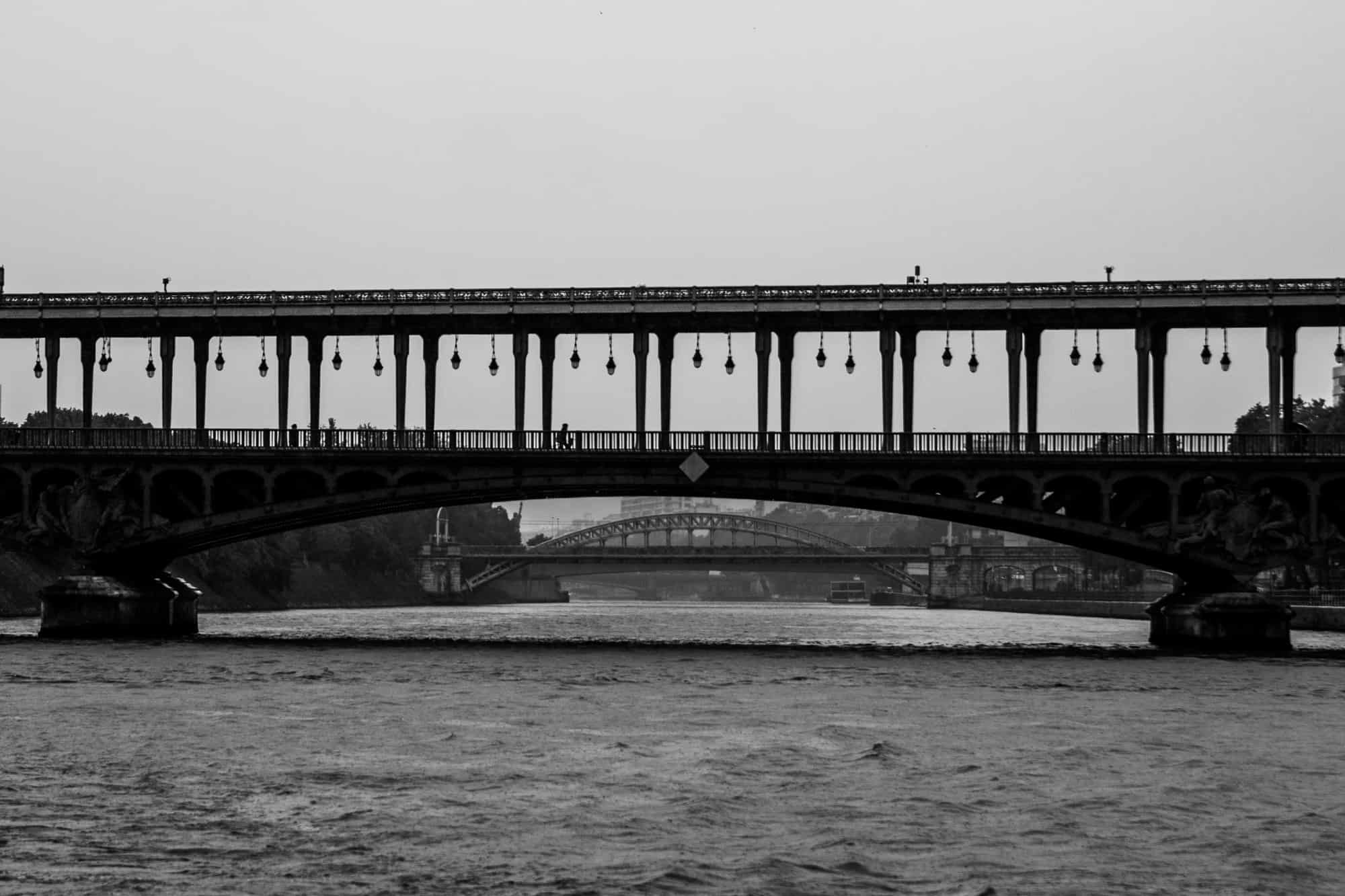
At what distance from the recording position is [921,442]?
80.5 meters

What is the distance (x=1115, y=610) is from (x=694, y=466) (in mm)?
84042

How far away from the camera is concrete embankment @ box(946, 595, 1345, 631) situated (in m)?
112

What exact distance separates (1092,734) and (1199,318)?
135 feet

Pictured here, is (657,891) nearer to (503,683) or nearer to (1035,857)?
(1035,857)

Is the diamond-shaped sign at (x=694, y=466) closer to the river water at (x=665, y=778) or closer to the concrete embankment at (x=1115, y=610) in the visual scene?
the river water at (x=665, y=778)

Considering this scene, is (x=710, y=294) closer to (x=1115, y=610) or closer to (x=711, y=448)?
(x=711, y=448)

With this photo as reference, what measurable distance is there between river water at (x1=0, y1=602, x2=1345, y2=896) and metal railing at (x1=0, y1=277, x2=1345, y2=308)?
17497mm

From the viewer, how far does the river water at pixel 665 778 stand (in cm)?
2691

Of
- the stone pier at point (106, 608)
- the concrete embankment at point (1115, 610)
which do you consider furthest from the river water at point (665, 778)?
the concrete embankment at point (1115, 610)

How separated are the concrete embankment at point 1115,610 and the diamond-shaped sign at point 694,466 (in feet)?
106

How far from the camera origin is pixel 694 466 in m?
80.4

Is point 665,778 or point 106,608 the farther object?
point 106,608

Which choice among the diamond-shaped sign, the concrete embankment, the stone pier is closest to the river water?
the diamond-shaped sign

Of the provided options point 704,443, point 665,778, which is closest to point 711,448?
point 704,443
